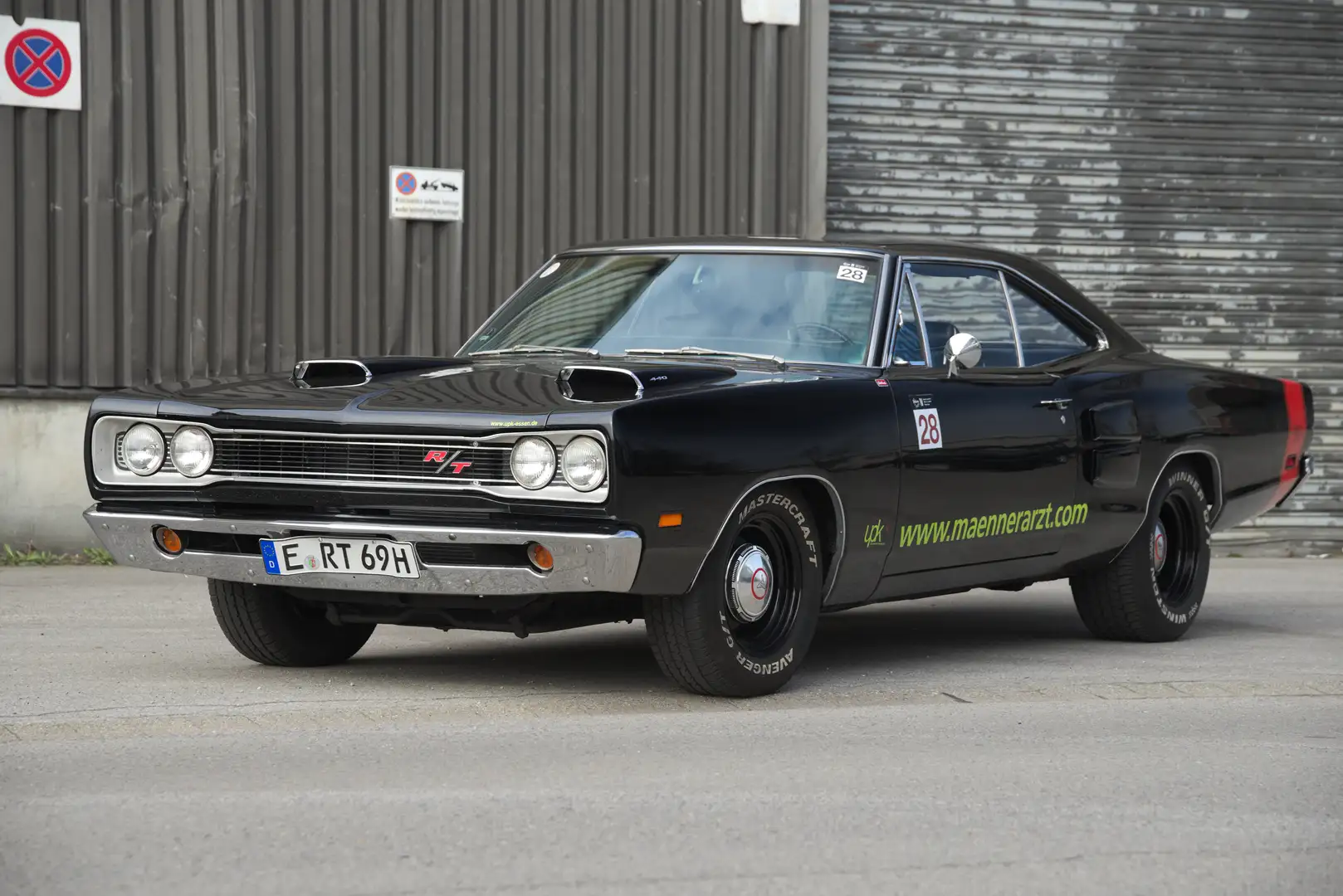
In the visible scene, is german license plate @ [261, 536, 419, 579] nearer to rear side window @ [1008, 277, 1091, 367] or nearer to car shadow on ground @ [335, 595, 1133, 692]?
car shadow on ground @ [335, 595, 1133, 692]

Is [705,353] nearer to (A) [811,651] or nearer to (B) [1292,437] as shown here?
(A) [811,651]

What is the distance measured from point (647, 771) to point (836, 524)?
5.35 ft

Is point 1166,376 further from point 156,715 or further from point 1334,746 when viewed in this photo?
point 156,715

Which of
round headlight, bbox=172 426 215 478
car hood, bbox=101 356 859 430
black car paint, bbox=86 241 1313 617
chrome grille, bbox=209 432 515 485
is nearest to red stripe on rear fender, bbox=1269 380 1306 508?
black car paint, bbox=86 241 1313 617

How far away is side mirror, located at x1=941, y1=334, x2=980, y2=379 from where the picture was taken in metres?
6.87

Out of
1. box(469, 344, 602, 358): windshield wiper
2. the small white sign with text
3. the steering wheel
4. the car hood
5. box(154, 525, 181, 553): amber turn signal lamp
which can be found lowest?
box(154, 525, 181, 553): amber turn signal lamp

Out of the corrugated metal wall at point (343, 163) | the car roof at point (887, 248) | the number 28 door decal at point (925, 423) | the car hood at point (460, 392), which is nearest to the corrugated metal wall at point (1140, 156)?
the corrugated metal wall at point (343, 163)

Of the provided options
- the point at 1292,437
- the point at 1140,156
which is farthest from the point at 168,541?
the point at 1140,156

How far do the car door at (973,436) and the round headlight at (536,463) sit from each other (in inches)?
58.6

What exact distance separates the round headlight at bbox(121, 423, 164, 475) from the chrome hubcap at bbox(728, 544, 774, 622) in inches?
72.4

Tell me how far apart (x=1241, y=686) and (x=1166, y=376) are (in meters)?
1.66

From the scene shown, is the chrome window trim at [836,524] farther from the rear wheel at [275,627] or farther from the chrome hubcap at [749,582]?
the rear wheel at [275,627]

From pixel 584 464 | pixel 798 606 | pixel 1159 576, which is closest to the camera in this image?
pixel 584 464

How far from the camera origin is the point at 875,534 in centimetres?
649
